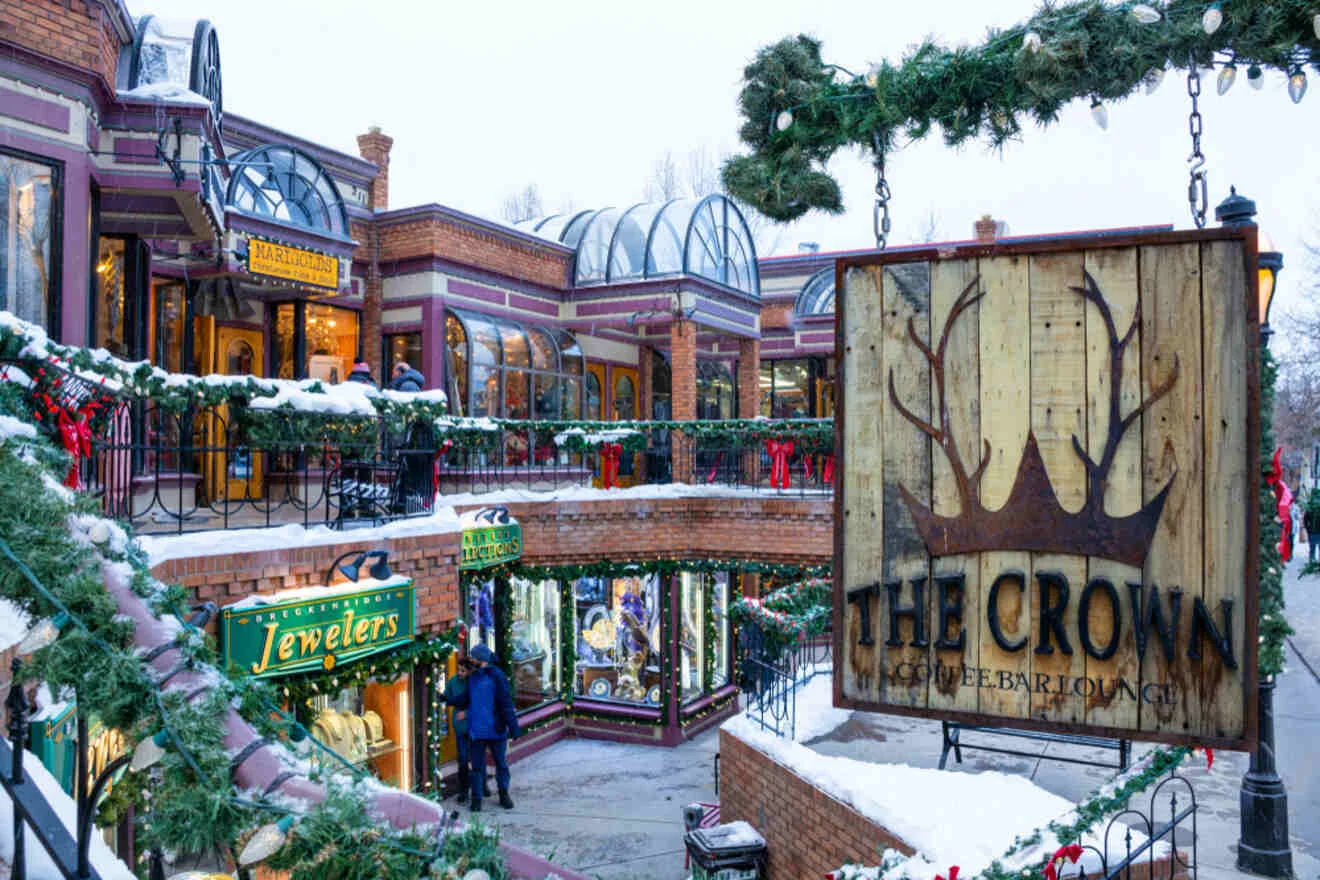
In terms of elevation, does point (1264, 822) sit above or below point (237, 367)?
below

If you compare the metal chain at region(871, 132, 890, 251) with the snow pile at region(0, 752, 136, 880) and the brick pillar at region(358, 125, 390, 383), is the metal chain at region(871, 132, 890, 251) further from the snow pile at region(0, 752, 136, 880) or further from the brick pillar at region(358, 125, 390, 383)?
the brick pillar at region(358, 125, 390, 383)

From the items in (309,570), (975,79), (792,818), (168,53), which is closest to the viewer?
(975,79)

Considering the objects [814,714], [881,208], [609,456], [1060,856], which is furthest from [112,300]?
[1060,856]

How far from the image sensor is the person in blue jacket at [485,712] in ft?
36.0

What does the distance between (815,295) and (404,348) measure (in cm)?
1155

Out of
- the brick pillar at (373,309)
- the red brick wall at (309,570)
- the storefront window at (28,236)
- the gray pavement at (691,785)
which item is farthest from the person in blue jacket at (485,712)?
the brick pillar at (373,309)

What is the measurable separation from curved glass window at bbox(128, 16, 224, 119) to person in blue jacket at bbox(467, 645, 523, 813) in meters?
6.91

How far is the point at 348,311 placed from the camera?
1669 cm

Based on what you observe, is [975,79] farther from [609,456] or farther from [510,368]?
[510,368]

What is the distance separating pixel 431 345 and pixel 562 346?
366 cm

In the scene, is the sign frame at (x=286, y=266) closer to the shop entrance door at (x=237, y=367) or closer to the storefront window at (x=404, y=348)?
the shop entrance door at (x=237, y=367)

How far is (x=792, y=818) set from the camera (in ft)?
25.9

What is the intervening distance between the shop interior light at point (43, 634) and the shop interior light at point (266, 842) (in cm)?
90

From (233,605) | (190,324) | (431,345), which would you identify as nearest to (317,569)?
(233,605)
